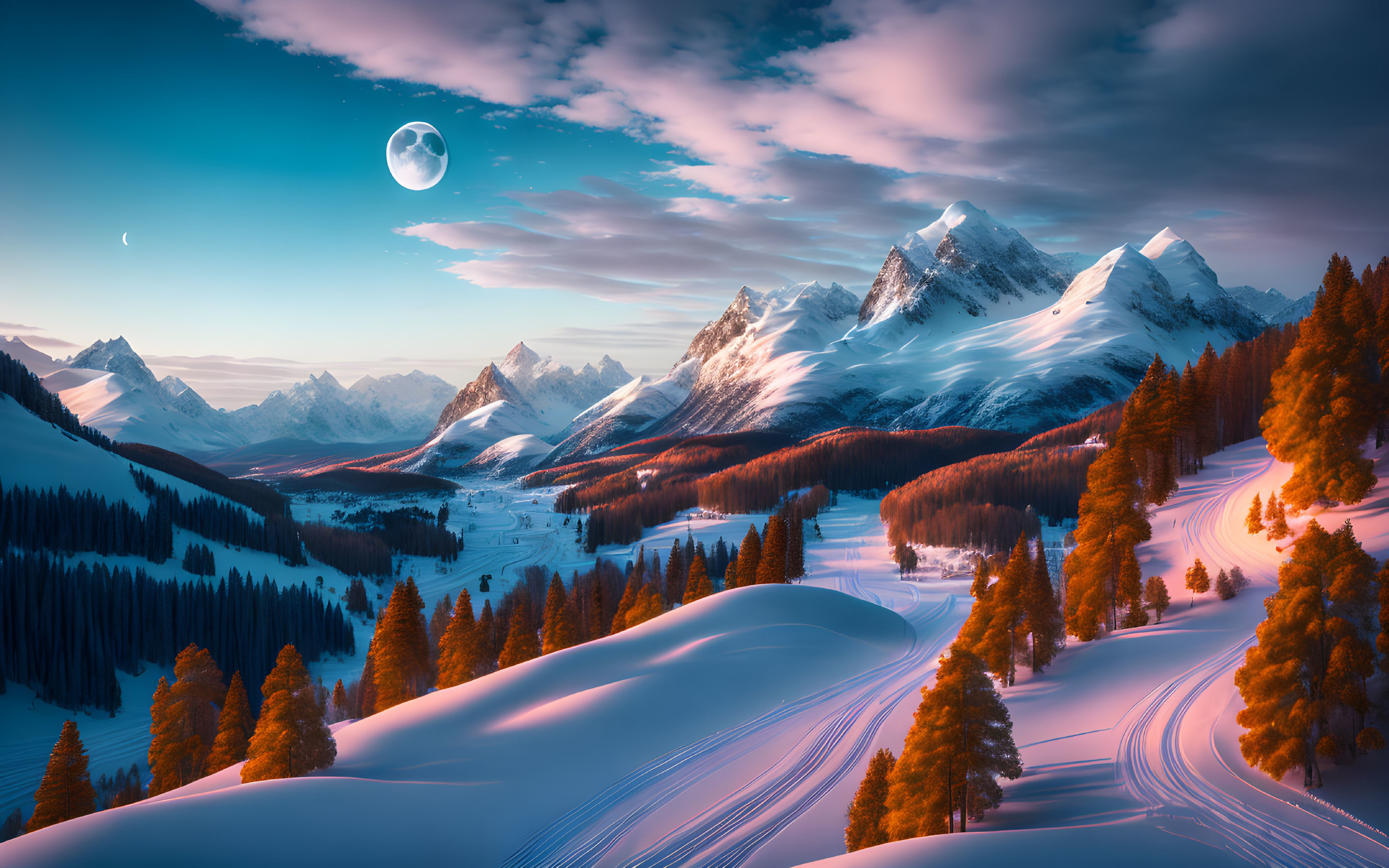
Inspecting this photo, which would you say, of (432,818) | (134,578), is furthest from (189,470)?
(432,818)

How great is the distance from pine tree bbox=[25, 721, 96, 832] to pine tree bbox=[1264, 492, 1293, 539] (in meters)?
82.8

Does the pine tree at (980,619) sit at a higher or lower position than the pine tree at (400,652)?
higher

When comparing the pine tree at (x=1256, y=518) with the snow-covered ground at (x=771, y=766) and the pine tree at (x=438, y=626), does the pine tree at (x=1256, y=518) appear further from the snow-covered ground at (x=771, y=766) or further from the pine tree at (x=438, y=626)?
the pine tree at (x=438, y=626)

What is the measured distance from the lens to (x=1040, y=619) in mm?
41719

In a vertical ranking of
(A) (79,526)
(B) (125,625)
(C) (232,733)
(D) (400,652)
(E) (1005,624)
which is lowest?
(B) (125,625)

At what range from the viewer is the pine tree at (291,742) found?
109 feet

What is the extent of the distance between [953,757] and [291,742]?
33.2 metres

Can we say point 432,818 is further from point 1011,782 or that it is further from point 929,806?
point 1011,782

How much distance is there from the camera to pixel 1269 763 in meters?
23.6

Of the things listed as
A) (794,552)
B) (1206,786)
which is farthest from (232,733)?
(794,552)

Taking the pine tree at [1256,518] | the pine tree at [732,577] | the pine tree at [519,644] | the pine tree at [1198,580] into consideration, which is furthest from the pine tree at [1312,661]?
the pine tree at [732,577]

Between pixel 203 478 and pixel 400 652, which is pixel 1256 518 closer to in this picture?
pixel 400 652

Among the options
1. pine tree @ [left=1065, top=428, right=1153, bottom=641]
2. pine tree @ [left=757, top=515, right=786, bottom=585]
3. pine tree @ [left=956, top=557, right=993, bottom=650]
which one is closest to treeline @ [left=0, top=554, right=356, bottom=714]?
pine tree @ [left=757, top=515, right=786, bottom=585]

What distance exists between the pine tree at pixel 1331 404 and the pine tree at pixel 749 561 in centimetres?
5120
